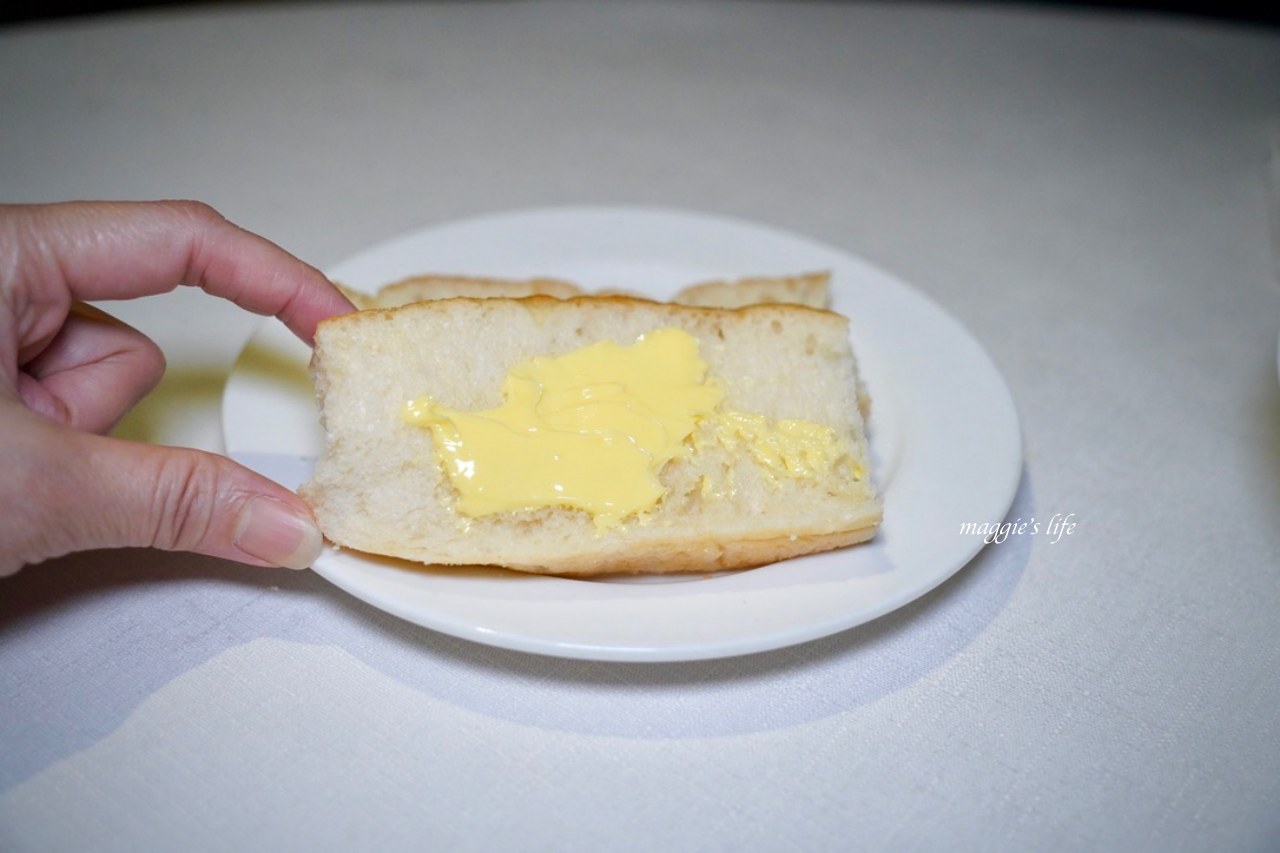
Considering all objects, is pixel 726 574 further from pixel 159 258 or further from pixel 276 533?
pixel 159 258

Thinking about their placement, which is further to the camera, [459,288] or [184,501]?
[459,288]

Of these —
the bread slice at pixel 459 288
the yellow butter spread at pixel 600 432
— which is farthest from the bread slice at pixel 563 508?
the bread slice at pixel 459 288

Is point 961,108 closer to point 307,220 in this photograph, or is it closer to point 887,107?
point 887,107

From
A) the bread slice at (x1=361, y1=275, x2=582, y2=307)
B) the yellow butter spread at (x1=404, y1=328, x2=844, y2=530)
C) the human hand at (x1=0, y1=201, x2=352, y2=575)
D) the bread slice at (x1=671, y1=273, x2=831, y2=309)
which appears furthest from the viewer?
the bread slice at (x1=671, y1=273, x2=831, y2=309)

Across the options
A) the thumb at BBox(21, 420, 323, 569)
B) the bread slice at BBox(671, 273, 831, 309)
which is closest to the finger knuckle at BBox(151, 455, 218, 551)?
the thumb at BBox(21, 420, 323, 569)

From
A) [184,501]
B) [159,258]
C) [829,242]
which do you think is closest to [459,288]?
[159,258]

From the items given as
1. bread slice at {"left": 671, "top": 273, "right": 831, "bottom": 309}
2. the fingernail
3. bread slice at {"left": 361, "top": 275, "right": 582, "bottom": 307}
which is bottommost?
the fingernail

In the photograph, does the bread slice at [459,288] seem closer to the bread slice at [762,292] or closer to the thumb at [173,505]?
the bread slice at [762,292]

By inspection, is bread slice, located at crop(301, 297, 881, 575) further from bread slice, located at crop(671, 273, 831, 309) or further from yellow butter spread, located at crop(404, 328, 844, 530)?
bread slice, located at crop(671, 273, 831, 309)
